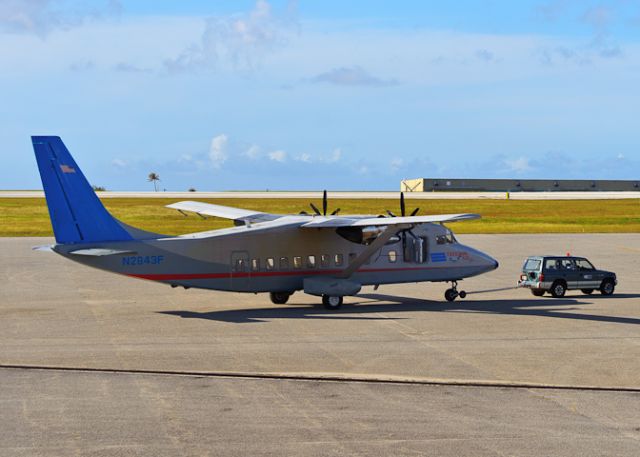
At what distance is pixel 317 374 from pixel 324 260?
12938 mm

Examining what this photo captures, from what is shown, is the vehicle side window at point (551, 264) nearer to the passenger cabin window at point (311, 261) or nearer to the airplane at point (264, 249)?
the airplane at point (264, 249)

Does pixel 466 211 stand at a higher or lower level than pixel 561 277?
higher

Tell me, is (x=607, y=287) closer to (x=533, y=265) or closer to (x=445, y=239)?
(x=533, y=265)

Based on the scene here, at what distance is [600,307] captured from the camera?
32.9m

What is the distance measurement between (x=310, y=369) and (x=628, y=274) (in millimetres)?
28901

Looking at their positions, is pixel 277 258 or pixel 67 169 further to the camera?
pixel 277 258

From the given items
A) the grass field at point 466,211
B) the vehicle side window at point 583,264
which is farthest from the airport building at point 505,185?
the vehicle side window at point 583,264

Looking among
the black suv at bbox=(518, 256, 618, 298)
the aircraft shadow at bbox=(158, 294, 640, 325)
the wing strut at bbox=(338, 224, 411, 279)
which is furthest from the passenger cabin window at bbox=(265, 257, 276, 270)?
the black suv at bbox=(518, 256, 618, 298)

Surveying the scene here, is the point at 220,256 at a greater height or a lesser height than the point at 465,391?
greater

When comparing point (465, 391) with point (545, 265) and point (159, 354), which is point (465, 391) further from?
point (545, 265)

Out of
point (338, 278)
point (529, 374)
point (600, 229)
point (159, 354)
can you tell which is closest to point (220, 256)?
point (338, 278)

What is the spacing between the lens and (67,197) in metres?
29.1

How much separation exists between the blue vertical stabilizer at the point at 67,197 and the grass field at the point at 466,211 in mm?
47209

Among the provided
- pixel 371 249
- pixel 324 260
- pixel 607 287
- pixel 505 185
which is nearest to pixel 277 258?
pixel 324 260
